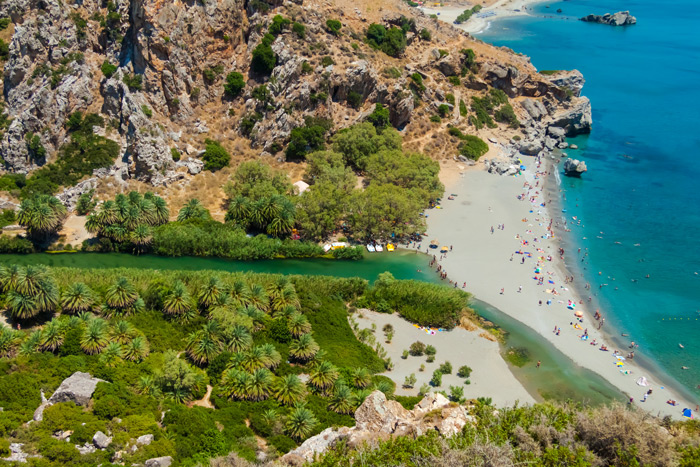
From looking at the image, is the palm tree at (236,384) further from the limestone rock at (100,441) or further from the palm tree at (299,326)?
the limestone rock at (100,441)

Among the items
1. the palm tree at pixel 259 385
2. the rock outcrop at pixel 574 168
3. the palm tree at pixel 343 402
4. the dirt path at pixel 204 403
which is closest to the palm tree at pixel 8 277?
the dirt path at pixel 204 403

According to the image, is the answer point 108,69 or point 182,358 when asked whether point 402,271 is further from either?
point 108,69

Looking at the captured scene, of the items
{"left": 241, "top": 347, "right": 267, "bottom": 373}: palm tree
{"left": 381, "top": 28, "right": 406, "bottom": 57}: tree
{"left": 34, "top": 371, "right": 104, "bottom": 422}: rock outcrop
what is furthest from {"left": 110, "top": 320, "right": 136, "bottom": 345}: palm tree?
{"left": 381, "top": 28, "right": 406, "bottom": 57}: tree

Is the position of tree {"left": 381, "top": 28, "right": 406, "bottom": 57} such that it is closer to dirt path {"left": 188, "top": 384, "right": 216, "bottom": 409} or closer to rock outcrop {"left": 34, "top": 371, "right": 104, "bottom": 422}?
dirt path {"left": 188, "top": 384, "right": 216, "bottom": 409}

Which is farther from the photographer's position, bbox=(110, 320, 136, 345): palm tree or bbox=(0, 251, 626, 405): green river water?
bbox=(0, 251, 626, 405): green river water

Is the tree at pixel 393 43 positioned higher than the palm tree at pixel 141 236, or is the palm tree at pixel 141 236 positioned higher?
the tree at pixel 393 43

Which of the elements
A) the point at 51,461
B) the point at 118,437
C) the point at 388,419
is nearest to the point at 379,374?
the point at 388,419

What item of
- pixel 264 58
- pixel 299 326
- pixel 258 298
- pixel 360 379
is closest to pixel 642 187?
pixel 264 58
